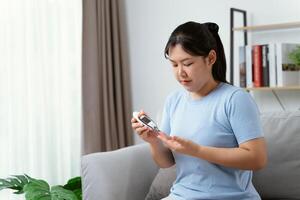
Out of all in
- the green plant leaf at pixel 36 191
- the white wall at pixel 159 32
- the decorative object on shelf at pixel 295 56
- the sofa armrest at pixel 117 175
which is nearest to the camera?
the sofa armrest at pixel 117 175

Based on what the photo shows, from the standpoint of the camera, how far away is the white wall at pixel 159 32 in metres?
2.92

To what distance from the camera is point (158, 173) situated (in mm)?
1994

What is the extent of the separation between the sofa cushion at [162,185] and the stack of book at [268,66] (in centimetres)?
98

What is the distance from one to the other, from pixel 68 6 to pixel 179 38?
171cm

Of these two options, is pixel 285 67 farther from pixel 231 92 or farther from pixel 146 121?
pixel 146 121

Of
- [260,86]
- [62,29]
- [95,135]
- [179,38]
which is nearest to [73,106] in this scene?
[95,135]

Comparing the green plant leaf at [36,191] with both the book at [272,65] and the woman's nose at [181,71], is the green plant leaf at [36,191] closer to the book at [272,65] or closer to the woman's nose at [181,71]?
the woman's nose at [181,71]

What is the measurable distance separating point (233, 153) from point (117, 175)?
614 mm

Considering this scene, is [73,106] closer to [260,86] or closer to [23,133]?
[23,133]

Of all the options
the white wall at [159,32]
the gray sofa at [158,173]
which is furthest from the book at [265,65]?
the gray sofa at [158,173]

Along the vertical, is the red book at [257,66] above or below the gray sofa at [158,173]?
above

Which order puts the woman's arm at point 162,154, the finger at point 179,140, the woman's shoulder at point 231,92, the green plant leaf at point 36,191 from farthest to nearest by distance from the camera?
the green plant leaf at point 36,191
the woman's arm at point 162,154
the woman's shoulder at point 231,92
the finger at point 179,140

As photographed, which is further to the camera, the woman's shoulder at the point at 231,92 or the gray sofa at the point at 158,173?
the gray sofa at the point at 158,173

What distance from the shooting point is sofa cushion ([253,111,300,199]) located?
6.25 feet
